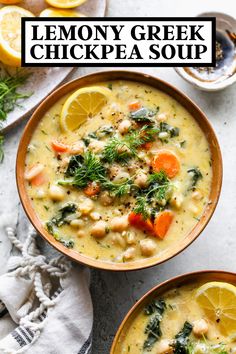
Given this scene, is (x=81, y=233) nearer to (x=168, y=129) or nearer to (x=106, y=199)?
(x=106, y=199)

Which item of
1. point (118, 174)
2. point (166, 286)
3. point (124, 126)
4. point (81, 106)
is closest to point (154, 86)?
point (124, 126)

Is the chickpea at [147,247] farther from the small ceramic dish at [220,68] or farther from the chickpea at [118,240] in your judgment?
the small ceramic dish at [220,68]

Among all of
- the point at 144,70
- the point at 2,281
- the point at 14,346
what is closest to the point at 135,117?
the point at 144,70

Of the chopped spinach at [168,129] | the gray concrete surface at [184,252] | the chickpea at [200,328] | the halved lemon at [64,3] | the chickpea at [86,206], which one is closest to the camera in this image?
the chickpea at [200,328]

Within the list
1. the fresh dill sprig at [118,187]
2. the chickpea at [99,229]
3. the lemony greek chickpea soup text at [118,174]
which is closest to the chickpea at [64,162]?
the lemony greek chickpea soup text at [118,174]

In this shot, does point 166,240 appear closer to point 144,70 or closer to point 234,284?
point 234,284

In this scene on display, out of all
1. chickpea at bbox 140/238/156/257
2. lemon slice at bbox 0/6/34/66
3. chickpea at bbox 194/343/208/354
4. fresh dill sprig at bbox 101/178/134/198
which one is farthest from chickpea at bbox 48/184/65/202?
chickpea at bbox 194/343/208/354
